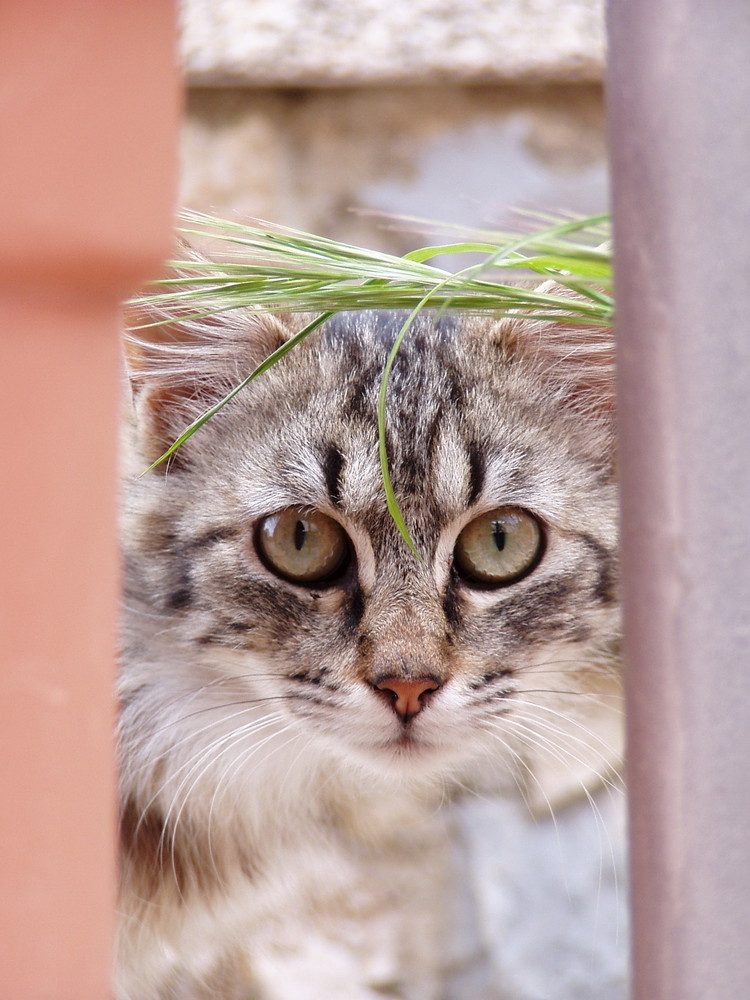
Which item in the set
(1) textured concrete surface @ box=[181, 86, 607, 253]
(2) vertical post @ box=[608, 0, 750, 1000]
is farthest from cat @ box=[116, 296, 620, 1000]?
(1) textured concrete surface @ box=[181, 86, 607, 253]

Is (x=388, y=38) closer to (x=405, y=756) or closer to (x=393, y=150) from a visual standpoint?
(x=393, y=150)

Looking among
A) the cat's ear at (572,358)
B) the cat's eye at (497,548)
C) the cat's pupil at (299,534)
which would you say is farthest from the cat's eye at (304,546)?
the cat's ear at (572,358)

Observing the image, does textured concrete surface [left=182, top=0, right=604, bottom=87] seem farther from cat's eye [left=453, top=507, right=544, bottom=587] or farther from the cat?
cat's eye [left=453, top=507, right=544, bottom=587]

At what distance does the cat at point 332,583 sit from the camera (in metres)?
1.03

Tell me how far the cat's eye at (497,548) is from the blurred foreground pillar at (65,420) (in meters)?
0.68

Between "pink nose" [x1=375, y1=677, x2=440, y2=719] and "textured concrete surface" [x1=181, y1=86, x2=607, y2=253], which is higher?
"textured concrete surface" [x1=181, y1=86, x2=607, y2=253]

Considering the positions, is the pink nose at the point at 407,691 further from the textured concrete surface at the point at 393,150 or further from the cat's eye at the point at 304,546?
the textured concrete surface at the point at 393,150

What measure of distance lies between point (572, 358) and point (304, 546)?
0.37 meters

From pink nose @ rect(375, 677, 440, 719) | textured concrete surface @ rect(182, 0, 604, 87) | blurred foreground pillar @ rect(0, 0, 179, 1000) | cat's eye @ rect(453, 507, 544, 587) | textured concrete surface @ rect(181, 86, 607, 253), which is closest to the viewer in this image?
blurred foreground pillar @ rect(0, 0, 179, 1000)

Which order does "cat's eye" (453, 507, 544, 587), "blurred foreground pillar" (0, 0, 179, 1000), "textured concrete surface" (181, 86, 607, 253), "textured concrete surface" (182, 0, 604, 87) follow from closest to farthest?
"blurred foreground pillar" (0, 0, 179, 1000), "cat's eye" (453, 507, 544, 587), "textured concrete surface" (182, 0, 604, 87), "textured concrete surface" (181, 86, 607, 253)

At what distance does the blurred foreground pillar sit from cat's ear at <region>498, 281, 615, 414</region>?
79 cm

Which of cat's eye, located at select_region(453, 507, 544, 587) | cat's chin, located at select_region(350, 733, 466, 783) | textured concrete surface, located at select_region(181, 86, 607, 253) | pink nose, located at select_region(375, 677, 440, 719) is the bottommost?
cat's chin, located at select_region(350, 733, 466, 783)

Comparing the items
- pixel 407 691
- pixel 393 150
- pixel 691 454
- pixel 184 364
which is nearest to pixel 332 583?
pixel 407 691

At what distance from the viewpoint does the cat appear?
103cm
